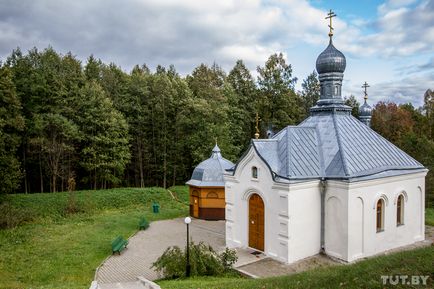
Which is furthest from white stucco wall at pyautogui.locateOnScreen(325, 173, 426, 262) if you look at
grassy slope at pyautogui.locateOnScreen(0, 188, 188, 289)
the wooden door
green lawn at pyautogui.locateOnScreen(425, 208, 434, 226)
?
the wooden door

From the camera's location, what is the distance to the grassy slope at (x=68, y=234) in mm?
13852

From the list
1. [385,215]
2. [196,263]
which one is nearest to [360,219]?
[385,215]

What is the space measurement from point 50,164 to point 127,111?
8.32 meters

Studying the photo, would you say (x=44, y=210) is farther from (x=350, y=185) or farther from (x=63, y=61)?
(x=350, y=185)

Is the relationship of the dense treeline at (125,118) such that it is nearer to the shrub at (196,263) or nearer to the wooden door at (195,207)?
the wooden door at (195,207)

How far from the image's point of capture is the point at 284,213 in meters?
14.0

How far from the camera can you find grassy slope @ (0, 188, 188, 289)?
13.9 metres

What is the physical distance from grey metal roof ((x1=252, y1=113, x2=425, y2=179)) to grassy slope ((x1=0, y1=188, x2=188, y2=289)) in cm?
856

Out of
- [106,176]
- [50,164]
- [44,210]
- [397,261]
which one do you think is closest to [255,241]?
[397,261]

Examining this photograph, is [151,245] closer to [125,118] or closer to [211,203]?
[211,203]

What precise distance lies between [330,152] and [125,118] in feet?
73.8

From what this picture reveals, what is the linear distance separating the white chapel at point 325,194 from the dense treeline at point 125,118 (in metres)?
14.0

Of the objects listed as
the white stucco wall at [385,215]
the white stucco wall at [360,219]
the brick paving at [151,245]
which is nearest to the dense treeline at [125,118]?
the brick paving at [151,245]

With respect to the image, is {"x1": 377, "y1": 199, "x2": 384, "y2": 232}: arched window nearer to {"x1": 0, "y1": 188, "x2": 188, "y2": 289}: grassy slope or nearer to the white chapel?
the white chapel
